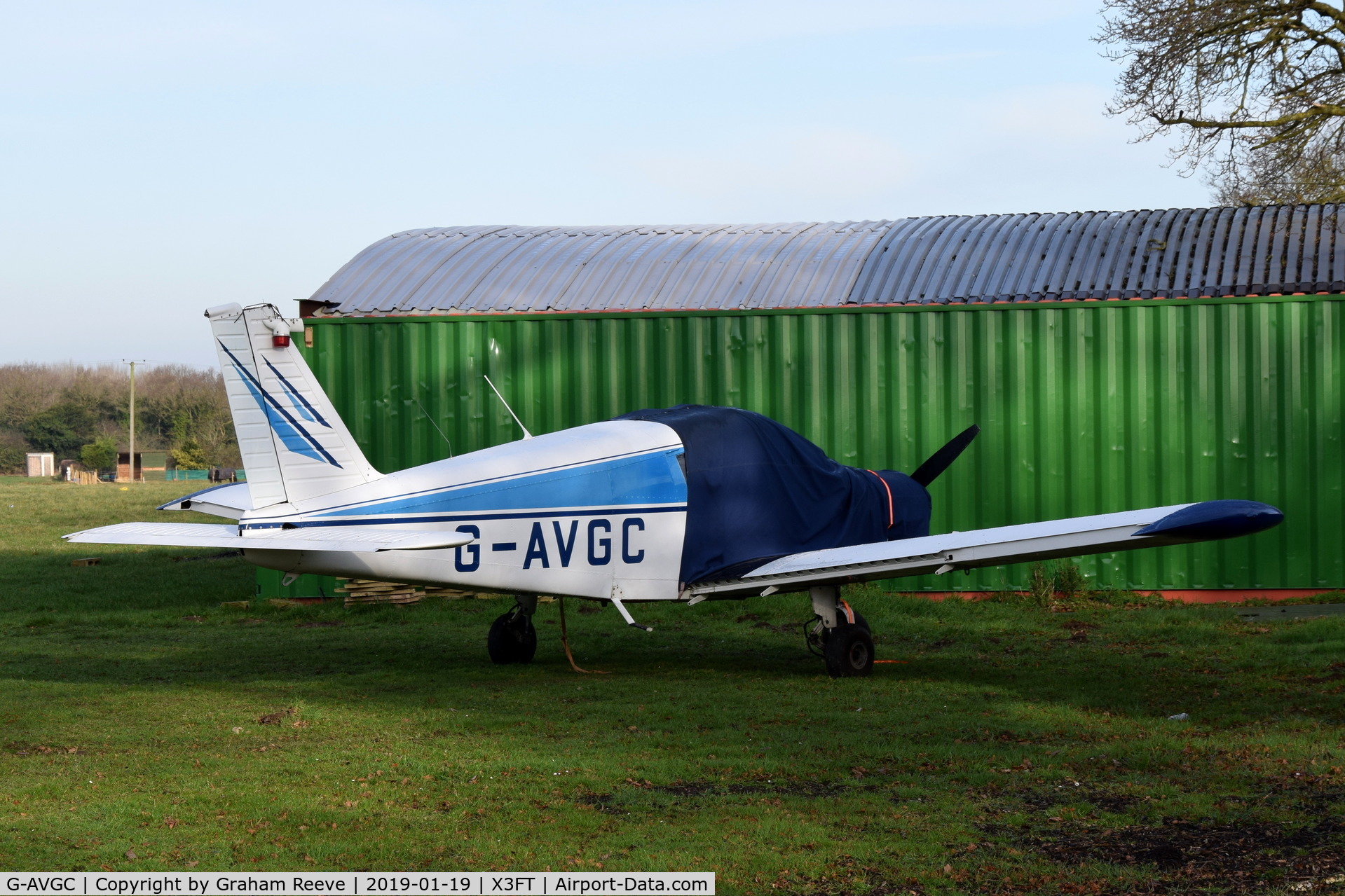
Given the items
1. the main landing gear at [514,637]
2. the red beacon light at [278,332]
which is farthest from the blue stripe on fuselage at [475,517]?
the main landing gear at [514,637]

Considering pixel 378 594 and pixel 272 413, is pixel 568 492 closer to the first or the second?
pixel 272 413

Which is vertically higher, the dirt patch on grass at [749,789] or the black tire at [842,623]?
the black tire at [842,623]

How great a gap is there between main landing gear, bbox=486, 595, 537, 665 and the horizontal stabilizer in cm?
242

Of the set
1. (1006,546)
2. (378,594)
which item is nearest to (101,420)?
(378,594)

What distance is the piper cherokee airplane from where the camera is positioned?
29.0 ft

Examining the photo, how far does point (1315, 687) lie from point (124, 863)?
26.7 feet

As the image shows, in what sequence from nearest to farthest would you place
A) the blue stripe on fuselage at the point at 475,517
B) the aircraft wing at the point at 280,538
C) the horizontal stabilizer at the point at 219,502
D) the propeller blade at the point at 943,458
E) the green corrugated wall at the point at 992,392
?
the aircraft wing at the point at 280,538
the blue stripe on fuselage at the point at 475,517
the horizontal stabilizer at the point at 219,502
the propeller blade at the point at 943,458
the green corrugated wall at the point at 992,392

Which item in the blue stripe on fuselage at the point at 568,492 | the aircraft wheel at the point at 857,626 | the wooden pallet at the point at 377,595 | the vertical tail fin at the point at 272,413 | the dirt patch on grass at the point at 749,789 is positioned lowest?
the wooden pallet at the point at 377,595

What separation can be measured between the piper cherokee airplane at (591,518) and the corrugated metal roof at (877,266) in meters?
5.59

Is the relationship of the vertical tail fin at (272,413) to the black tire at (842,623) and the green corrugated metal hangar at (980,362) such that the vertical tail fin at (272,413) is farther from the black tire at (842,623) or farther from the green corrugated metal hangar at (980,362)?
the green corrugated metal hangar at (980,362)

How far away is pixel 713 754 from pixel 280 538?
3455 millimetres

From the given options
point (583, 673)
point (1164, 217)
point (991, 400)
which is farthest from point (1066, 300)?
point (583, 673)

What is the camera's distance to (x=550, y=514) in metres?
9.63

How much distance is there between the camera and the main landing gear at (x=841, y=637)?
1020 cm
